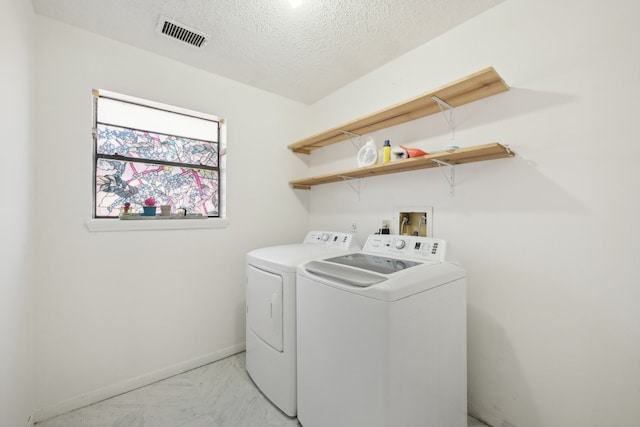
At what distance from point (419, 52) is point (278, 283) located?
6.37ft

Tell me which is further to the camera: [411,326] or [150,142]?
[150,142]

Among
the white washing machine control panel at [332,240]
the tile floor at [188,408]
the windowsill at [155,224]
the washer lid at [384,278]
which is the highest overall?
the windowsill at [155,224]

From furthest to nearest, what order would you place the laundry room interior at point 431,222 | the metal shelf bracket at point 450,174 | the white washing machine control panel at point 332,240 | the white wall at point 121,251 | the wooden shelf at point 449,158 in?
the white washing machine control panel at point 332,240, the metal shelf bracket at point 450,174, the white wall at point 121,251, the wooden shelf at point 449,158, the laundry room interior at point 431,222

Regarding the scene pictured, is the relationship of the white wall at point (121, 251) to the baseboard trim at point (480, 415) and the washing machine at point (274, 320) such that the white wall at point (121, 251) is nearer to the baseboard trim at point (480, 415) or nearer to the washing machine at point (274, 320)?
the washing machine at point (274, 320)

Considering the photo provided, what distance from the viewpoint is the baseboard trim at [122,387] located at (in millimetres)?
1592

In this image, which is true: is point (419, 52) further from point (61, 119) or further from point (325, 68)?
point (61, 119)

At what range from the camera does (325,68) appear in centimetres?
223

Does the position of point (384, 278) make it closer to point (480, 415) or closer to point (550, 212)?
point (550, 212)

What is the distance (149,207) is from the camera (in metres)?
1.99

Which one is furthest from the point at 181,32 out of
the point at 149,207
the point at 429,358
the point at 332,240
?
the point at 429,358

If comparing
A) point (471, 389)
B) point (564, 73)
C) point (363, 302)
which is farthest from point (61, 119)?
point (471, 389)

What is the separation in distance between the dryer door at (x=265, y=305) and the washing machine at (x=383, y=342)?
0.64ft

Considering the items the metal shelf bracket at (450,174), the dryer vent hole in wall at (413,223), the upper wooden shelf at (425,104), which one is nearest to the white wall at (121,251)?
the upper wooden shelf at (425,104)

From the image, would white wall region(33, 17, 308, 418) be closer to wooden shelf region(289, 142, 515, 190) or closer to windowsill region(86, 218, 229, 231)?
windowsill region(86, 218, 229, 231)
